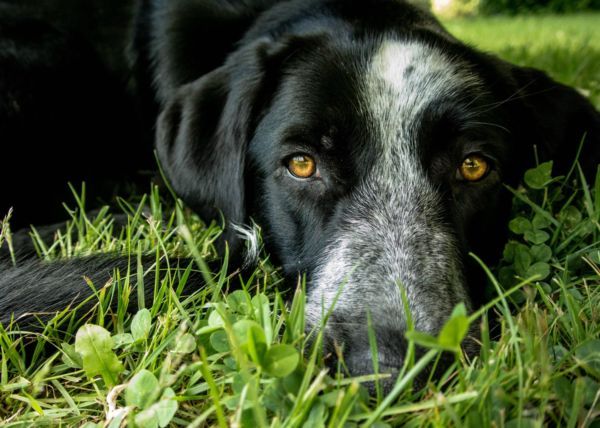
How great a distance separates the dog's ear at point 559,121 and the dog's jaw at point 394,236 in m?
0.27

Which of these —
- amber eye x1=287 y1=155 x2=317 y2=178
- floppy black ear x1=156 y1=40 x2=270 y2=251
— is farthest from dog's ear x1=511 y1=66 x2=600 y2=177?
floppy black ear x1=156 y1=40 x2=270 y2=251

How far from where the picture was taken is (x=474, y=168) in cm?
173

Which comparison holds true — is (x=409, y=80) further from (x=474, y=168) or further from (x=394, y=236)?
(x=394, y=236)

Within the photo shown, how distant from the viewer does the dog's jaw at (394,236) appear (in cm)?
135

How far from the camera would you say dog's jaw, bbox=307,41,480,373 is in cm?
135

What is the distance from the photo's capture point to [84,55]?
2.65 m

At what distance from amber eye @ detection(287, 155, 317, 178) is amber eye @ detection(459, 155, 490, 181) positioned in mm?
386

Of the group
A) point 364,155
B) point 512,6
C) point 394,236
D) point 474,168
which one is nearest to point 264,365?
point 394,236

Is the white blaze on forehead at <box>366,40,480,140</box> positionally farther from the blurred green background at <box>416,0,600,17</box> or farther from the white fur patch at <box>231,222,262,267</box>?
the blurred green background at <box>416,0,600,17</box>

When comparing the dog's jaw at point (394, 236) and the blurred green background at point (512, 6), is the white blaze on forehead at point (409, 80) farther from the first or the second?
the blurred green background at point (512, 6)

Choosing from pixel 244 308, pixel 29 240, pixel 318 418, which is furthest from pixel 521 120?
pixel 29 240

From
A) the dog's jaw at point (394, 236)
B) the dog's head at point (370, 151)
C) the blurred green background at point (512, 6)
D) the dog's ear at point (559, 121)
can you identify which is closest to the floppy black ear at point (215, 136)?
the dog's head at point (370, 151)

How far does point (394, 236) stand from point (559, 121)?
2.64 ft

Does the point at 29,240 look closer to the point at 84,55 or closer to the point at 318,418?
the point at 84,55
